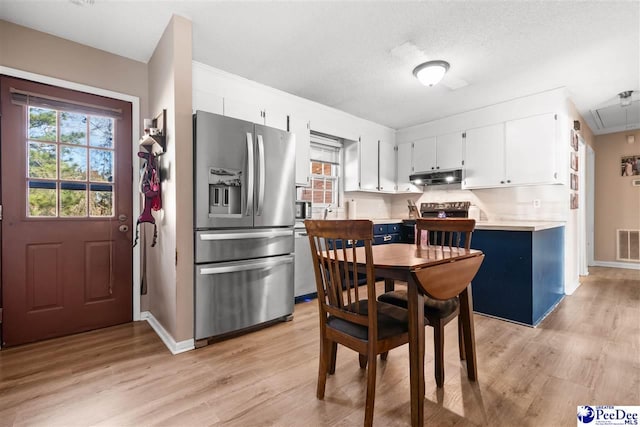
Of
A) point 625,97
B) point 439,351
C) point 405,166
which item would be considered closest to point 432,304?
point 439,351

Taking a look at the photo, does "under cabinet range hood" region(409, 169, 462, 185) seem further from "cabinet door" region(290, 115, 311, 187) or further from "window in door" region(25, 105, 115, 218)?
"window in door" region(25, 105, 115, 218)

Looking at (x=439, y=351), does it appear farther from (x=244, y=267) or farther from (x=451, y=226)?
(x=244, y=267)

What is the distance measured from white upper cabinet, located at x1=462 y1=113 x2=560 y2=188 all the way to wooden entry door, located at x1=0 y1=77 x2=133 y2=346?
417cm

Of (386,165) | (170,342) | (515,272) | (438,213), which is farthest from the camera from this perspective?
(386,165)

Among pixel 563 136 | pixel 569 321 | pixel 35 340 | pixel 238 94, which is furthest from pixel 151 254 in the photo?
pixel 563 136

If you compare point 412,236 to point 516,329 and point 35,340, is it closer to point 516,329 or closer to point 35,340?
point 516,329

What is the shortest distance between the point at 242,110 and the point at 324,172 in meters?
1.67

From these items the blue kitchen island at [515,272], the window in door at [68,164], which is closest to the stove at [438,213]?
the blue kitchen island at [515,272]

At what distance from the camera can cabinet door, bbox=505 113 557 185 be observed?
359 cm

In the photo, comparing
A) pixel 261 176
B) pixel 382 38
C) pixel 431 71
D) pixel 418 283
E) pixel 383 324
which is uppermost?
pixel 382 38

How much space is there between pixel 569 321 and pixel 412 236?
203 cm

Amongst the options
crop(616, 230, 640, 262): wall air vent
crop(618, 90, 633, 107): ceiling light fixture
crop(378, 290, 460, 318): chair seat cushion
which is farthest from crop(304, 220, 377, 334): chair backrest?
crop(616, 230, 640, 262): wall air vent

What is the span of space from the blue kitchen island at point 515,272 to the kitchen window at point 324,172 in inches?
83.9

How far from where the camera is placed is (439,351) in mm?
1777
